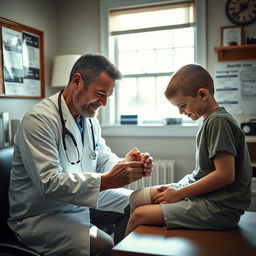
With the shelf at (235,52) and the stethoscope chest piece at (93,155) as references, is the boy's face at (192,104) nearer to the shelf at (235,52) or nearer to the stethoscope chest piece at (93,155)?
the stethoscope chest piece at (93,155)

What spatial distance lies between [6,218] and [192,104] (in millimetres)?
1036

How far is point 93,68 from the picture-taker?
159 cm

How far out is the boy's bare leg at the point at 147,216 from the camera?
1179 millimetres

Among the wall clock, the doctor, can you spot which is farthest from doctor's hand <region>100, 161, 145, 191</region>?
the wall clock

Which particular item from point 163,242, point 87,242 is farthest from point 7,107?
point 163,242

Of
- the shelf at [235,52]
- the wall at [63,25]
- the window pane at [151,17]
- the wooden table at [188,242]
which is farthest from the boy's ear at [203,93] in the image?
the wall at [63,25]

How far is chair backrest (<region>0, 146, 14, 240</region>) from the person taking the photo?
4.88ft

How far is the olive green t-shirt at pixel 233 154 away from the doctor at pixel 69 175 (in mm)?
342

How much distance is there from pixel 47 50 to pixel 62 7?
505 mm

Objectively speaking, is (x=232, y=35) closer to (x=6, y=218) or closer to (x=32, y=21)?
(x=32, y=21)

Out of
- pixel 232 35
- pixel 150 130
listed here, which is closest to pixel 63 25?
pixel 150 130

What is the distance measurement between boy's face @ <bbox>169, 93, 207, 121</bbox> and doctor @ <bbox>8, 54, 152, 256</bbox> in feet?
1.02

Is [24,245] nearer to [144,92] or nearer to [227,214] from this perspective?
[227,214]

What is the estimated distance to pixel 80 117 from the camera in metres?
1.76
